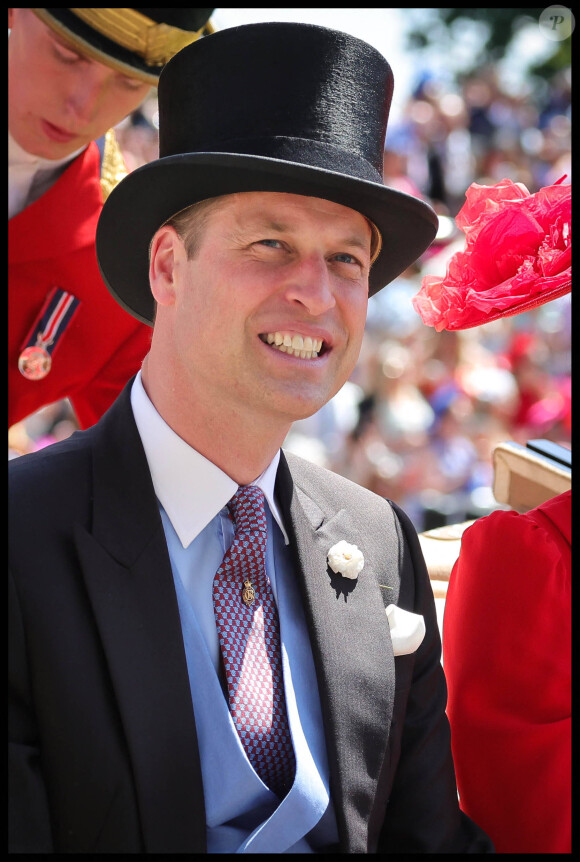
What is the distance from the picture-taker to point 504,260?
1869mm

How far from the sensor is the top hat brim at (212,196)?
1.58 m

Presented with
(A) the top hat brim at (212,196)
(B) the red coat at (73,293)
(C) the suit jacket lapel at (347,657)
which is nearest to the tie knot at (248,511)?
(C) the suit jacket lapel at (347,657)

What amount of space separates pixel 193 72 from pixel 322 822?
123cm

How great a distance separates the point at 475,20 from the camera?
18.3m

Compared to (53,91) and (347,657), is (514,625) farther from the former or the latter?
(53,91)

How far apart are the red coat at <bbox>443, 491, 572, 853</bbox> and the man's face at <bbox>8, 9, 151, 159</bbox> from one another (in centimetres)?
135

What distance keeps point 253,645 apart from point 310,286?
1.89 ft

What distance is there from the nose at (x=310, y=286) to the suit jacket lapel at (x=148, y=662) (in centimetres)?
41

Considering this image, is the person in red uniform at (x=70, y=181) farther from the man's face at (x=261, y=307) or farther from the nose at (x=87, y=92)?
the man's face at (x=261, y=307)

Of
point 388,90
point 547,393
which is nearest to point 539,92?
point 547,393

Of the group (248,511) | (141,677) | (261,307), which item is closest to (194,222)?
(261,307)

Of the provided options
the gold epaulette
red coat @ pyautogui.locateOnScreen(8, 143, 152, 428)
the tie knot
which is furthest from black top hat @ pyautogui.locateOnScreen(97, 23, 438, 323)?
the gold epaulette

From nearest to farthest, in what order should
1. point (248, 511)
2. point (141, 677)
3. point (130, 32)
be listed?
point (141, 677)
point (248, 511)
point (130, 32)

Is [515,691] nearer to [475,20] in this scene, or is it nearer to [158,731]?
[158,731]
